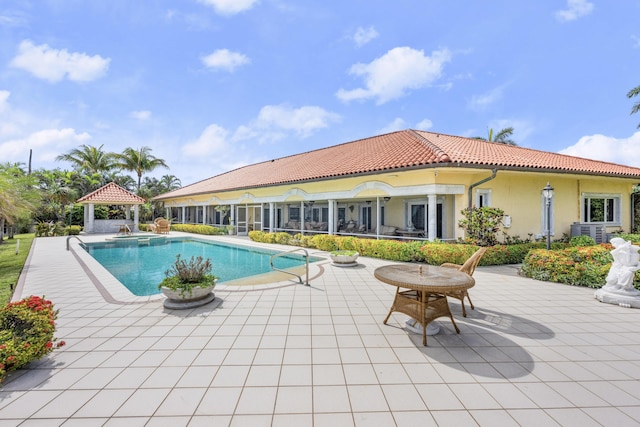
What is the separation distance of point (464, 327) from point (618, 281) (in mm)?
4221

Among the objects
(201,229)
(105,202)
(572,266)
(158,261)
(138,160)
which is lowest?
(158,261)

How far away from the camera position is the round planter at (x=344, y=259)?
32.0ft

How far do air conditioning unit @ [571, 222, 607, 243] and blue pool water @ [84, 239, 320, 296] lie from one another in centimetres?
1259

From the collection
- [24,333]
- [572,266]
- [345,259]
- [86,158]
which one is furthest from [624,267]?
[86,158]

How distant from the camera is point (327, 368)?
11.2 feet

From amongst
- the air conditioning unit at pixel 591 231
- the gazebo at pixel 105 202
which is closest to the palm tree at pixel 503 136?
the air conditioning unit at pixel 591 231

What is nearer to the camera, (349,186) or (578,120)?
(349,186)

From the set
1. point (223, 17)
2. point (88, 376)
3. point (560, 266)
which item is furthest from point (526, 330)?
point (223, 17)

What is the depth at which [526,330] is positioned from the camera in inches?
180

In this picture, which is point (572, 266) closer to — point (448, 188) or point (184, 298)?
point (448, 188)

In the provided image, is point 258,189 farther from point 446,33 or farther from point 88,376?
point 88,376

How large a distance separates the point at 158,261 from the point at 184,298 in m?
8.27

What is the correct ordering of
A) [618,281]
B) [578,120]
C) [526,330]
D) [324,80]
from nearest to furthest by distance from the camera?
[526,330], [618,281], [324,80], [578,120]

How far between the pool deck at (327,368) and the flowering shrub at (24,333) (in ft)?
0.76
